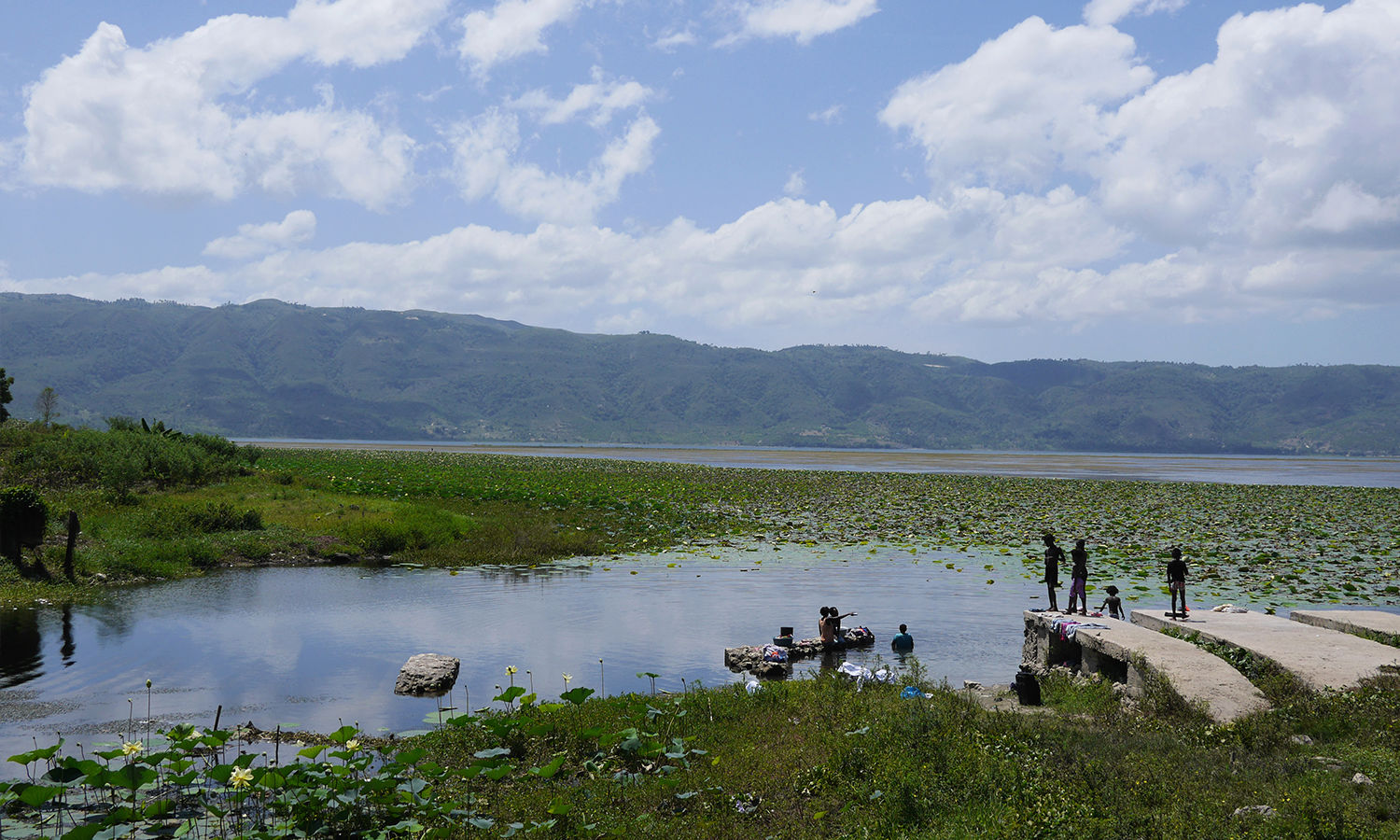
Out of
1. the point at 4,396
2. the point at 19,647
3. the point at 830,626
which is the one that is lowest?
the point at 19,647

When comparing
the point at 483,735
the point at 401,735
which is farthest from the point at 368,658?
the point at 483,735

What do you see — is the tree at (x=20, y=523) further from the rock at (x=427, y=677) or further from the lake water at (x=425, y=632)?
the rock at (x=427, y=677)

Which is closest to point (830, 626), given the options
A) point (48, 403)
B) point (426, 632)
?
point (426, 632)

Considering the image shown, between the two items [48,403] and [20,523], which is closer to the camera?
[20,523]

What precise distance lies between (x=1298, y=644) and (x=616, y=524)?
28390 millimetres

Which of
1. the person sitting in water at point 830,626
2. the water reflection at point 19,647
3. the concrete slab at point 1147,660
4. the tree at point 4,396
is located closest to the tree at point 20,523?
the water reflection at point 19,647

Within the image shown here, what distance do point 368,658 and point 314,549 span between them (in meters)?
15.2

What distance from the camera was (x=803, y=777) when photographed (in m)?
10.7

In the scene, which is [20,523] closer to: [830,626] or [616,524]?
[616,524]

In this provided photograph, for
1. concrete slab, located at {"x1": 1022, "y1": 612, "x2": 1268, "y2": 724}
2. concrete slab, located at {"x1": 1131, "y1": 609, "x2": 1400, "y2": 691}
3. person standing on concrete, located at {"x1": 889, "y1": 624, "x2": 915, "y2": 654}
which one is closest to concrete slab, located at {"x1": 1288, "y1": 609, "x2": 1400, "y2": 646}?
concrete slab, located at {"x1": 1131, "y1": 609, "x2": 1400, "y2": 691}

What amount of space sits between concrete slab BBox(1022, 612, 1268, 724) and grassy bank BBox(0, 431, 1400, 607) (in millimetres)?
8263

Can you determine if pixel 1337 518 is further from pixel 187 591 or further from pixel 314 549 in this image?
pixel 187 591

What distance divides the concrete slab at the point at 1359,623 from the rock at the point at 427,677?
17.5 metres

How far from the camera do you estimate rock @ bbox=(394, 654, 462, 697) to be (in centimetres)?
1562
